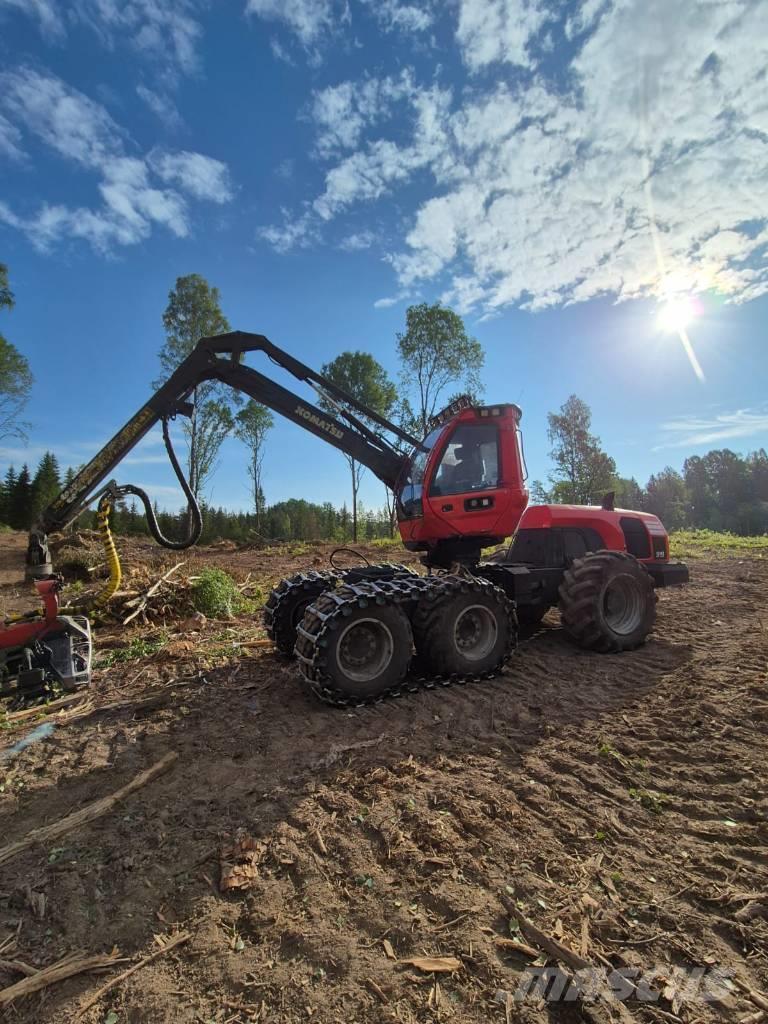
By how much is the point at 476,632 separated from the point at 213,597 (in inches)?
203

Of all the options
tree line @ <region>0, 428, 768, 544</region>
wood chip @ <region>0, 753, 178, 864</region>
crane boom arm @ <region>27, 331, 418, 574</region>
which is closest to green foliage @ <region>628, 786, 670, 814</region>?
wood chip @ <region>0, 753, 178, 864</region>

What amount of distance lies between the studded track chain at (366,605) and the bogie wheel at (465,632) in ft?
0.12

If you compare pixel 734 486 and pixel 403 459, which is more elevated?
pixel 734 486

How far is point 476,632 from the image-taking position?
16.6 ft

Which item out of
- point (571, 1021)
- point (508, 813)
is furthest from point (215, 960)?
point (508, 813)

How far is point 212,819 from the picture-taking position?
8.99 ft

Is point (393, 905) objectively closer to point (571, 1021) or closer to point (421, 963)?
point (421, 963)

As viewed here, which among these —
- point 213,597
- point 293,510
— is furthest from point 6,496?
point 213,597

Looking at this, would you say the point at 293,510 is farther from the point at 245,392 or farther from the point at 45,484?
the point at 245,392

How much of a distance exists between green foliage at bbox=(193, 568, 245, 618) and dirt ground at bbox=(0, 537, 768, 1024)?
3.79 m

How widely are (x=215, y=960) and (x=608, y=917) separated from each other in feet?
5.07

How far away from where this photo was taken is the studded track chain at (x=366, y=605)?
414cm

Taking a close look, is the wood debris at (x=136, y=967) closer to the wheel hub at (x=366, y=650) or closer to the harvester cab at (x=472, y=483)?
the wheel hub at (x=366, y=650)

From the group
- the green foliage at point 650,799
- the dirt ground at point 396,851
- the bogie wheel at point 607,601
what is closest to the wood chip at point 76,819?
the dirt ground at point 396,851
